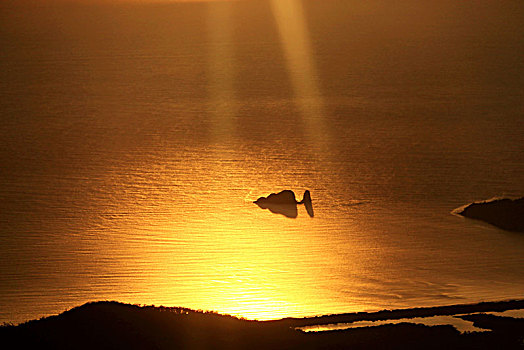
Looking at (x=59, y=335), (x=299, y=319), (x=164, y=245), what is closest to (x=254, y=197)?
(x=164, y=245)

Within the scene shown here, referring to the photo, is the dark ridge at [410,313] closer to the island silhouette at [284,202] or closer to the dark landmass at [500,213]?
the dark landmass at [500,213]

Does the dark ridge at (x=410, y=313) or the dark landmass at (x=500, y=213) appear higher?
the dark landmass at (x=500, y=213)

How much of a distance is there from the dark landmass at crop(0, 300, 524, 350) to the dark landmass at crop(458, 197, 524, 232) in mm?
729

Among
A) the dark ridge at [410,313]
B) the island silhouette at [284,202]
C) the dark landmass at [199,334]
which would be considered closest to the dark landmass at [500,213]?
the island silhouette at [284,202]

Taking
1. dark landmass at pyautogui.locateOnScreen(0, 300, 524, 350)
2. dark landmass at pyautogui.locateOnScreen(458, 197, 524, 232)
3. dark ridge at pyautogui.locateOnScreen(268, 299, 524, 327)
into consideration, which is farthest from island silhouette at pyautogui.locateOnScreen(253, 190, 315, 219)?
dark landmass at pyautogui.locateOnScreen(0, 300, 524, 350)

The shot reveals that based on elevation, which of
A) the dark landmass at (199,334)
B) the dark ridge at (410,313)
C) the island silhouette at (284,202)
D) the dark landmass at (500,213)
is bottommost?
the dark landmass at (199,334)

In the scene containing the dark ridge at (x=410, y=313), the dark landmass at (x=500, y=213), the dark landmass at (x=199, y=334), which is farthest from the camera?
the dark landmass at (x=500, y=213)

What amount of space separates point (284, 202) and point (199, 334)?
89 centimetres

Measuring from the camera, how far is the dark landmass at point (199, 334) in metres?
0.96

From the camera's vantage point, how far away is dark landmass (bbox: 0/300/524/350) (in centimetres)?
96

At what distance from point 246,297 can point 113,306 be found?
354 mm

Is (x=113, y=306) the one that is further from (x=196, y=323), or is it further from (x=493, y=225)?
(x=493, y=225)

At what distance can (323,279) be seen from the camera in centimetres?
143

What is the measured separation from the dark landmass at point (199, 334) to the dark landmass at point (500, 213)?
28.7 inches
